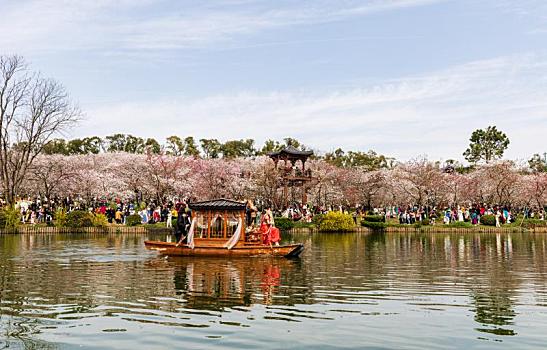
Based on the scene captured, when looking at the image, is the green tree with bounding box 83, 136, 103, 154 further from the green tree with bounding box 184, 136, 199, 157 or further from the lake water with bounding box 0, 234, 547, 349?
the lake water with bounding box 0, 234, 547, 349

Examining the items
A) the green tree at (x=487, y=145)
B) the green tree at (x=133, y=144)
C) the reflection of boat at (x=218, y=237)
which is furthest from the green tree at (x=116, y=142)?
the reflection of boat at (x=218, y=237)

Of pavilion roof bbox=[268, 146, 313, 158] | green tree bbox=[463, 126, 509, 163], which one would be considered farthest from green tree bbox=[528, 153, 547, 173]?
pavilion roof bbox=[268, 146, 313, 158]

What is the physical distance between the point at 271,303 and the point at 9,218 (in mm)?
34371

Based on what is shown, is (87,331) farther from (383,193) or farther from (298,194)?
(383,193)

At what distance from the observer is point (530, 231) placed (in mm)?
47750

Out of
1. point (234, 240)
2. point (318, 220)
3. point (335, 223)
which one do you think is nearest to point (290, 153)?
point (318, 220)

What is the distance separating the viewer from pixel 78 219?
4444 cm

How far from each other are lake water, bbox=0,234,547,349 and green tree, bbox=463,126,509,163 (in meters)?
77.8

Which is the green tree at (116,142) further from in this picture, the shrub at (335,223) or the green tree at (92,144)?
the shrub at (335,223)

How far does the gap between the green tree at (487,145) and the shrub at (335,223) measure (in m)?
56.0

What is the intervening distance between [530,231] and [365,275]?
3403 centimetres

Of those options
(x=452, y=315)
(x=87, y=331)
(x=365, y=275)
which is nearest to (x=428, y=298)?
(x=452, y=315)

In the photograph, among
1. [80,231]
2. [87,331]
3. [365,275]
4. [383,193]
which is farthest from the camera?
[383,193]

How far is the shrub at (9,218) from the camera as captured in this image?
139 feet
